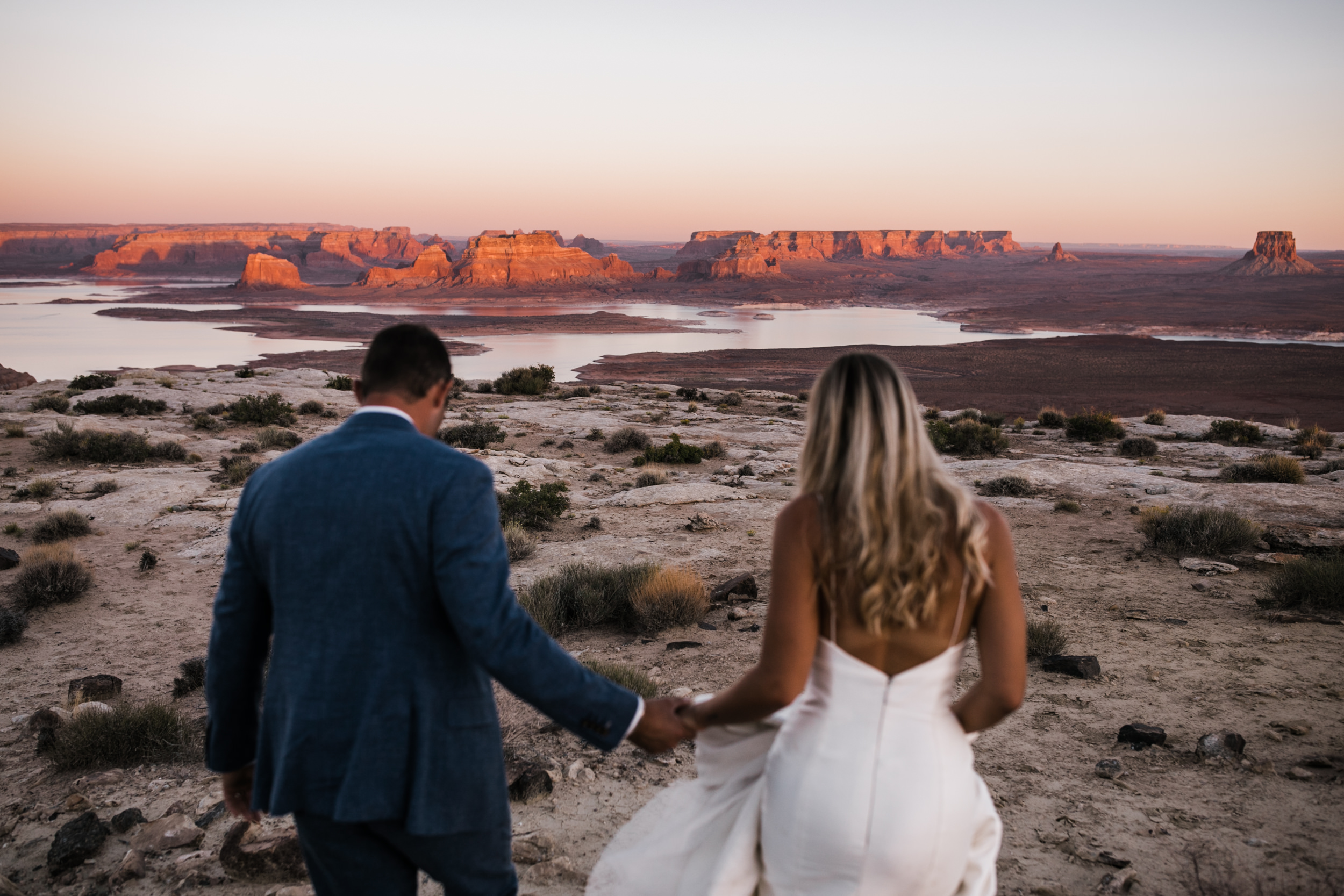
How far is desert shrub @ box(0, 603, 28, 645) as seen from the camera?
17.9 ft

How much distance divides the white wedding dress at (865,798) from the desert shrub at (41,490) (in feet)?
36.8

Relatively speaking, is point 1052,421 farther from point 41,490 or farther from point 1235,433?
point 41,490

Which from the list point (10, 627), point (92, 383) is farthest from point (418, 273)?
point (10, 627)

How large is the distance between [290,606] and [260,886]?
2051 millimetres

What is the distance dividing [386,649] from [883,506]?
105 cm

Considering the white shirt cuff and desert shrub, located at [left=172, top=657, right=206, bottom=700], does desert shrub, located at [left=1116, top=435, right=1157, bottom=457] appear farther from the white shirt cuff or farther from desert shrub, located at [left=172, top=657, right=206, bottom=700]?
the white shirt cuff

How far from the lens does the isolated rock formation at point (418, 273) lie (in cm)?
12481

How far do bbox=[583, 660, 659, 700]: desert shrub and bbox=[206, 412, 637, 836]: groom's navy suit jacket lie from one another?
2818mm

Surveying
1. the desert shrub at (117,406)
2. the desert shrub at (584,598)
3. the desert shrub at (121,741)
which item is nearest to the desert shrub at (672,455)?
the desert shrub at (584,598)

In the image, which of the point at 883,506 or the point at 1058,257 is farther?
the point at 1058,257

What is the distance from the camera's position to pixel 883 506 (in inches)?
62.5

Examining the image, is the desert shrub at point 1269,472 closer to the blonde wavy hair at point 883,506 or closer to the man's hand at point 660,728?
the blonde wavy hair at point 883,506

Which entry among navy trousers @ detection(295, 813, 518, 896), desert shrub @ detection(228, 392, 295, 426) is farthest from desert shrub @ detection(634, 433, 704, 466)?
navy trousers @ detection(295, 813, 518, 896)

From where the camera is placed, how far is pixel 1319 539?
280 inches
